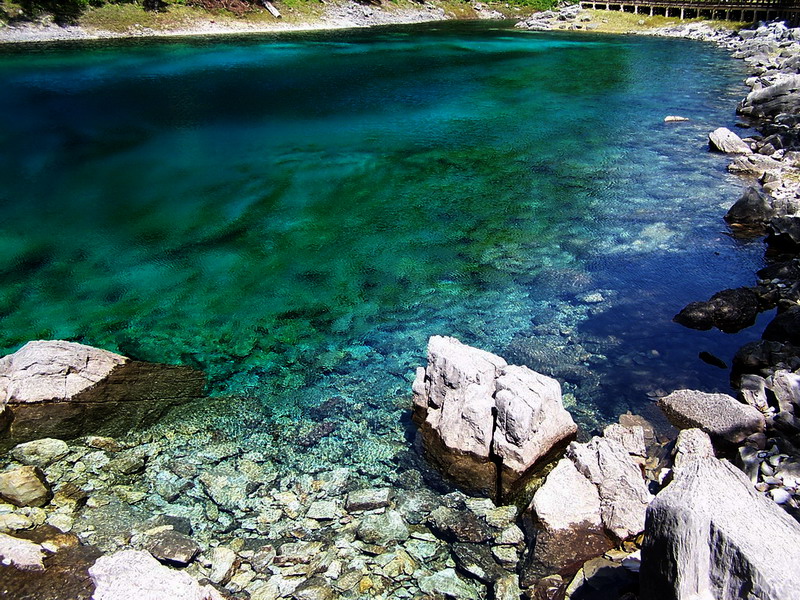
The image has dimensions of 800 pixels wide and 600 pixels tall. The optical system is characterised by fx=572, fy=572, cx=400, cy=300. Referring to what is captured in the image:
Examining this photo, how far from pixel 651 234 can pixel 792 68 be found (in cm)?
3279

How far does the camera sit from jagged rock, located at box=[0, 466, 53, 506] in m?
9.34

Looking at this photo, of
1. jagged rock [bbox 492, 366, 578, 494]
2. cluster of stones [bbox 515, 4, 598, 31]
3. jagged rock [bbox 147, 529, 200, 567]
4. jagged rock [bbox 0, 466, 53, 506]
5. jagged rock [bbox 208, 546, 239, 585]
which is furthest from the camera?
cluster of stones [bbox 515, 4, 598, 31]

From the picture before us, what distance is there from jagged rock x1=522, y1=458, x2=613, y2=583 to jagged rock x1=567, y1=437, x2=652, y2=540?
5.6 inches

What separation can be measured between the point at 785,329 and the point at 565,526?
26.6 ft

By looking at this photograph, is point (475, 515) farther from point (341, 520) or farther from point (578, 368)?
point (578, 368)

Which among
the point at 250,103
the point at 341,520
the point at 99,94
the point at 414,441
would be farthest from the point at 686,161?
the point at 99,94

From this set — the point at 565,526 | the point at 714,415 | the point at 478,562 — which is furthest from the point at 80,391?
the point at 714,415

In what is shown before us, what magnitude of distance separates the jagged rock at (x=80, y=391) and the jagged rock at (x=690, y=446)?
9.54 metres

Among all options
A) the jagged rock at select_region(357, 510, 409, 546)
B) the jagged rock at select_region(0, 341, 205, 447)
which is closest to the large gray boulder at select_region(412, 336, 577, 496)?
the jagged rock at select_region(357, 510, 409, 546)

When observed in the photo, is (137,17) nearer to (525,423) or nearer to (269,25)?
(269,25)

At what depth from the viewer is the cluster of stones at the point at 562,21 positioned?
8419 cm

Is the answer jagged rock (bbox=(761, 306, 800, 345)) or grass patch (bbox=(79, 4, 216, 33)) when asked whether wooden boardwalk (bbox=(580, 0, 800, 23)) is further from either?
jagged rock (bbox=(761, 306, 800, 345))

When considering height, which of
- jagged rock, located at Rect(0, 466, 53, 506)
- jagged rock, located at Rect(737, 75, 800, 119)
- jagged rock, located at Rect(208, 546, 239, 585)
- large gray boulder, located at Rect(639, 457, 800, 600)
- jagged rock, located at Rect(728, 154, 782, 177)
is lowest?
jagged rock, located at Rect(208, 546, 239, 585)

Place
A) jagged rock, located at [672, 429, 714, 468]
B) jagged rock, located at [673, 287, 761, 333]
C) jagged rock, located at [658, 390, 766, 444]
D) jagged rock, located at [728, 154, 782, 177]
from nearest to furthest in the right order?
jagged rock, located at [672, 429, 714, 468] → jagged rock, located at [658, 390, 766, 444] → jagged rock, located at [673, 287, 761, 333] → jagged rock, located at [728, 154, 782, 177]
